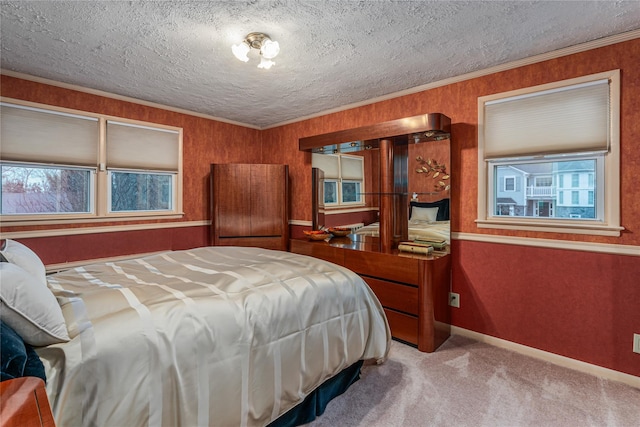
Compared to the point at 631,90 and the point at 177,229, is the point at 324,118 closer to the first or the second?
the point at 177,229

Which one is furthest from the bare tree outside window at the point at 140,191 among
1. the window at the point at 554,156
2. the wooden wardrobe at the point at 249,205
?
the window at the point at 554,156

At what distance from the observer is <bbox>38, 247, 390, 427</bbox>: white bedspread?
1165mm

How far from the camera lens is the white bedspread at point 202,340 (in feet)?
3.82

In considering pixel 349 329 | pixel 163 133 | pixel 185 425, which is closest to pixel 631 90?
pixel 349 329

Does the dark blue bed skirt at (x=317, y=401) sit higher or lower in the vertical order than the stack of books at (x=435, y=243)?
lower

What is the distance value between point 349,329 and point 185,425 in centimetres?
103

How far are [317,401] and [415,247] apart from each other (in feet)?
5.26

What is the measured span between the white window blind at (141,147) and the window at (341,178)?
5.80 feet

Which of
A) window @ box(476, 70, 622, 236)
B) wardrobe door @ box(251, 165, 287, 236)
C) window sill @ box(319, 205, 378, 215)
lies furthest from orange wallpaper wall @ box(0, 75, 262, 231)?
window @ box(476, 70, 622, 236)

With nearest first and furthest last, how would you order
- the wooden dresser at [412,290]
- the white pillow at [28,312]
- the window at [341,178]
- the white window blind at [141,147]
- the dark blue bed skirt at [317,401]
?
the white pillow at [28,312]
the dark blue bed skirt at [317,401]
the wooden dresser at [412,290]
the white window blind at [141,147]
the window at [341,178]

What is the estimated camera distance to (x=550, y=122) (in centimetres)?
252

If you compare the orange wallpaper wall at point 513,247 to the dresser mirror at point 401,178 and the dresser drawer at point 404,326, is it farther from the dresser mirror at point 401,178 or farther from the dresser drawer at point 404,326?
the dresser drawer at point 404,326

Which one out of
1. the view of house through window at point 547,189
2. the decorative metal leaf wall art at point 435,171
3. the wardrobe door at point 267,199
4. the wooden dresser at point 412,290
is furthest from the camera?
the wardrobe door at point 267,199

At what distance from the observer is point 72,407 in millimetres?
1095
